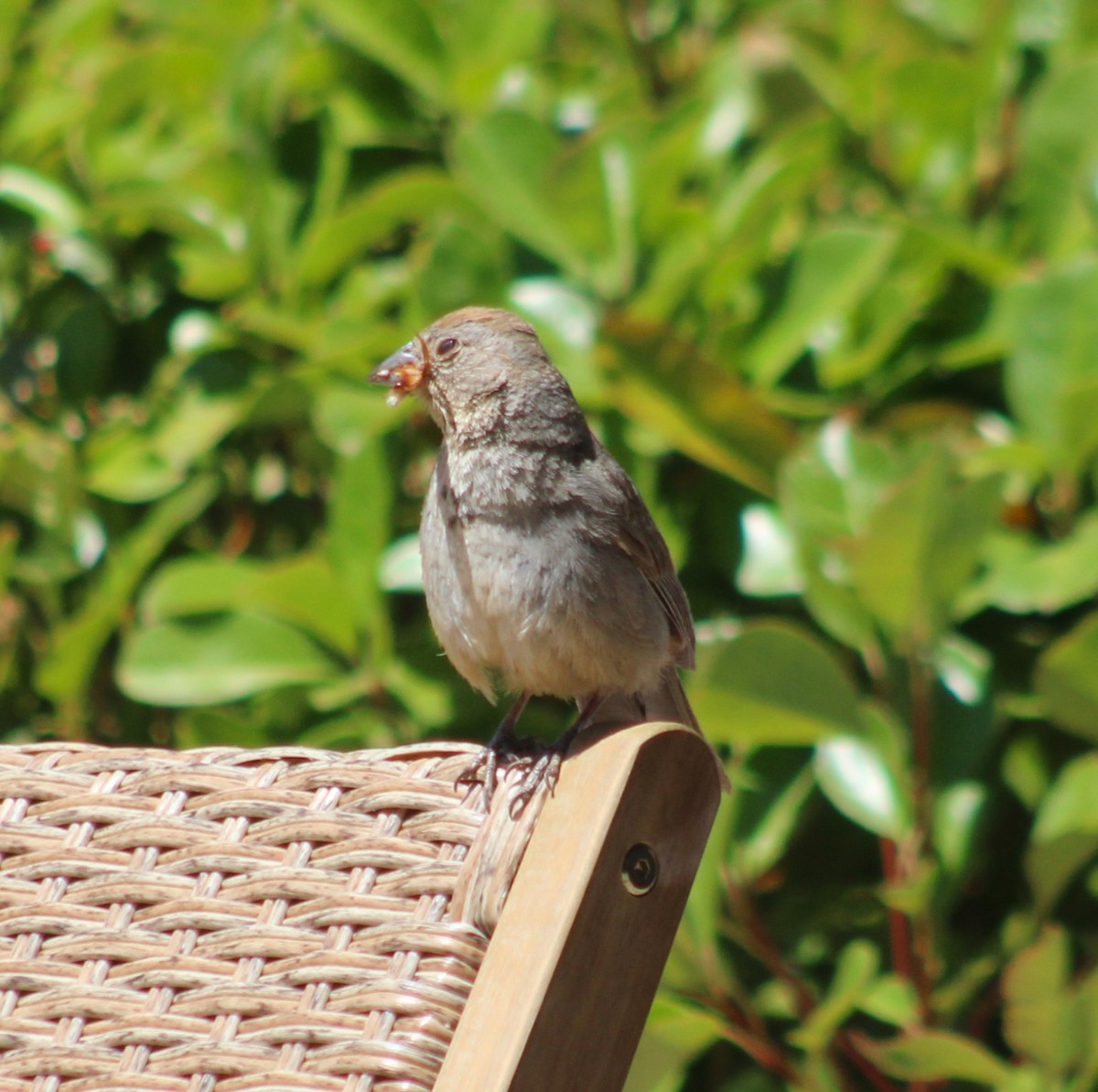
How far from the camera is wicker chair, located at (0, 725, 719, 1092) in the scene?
1675mm

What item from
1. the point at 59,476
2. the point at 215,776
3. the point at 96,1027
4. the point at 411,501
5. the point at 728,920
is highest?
the point at 411,501

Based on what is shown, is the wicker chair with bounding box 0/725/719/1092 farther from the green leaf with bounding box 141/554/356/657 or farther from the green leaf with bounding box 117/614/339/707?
the green leaf with bounding box 117/614/339/707

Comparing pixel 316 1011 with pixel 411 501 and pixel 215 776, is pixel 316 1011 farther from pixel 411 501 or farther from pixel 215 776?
pixel 411 501

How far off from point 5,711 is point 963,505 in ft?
7.97

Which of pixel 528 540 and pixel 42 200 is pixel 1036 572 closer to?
pixel 528 540

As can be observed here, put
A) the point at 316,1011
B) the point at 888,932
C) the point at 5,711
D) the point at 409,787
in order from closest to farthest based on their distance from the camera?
the point at 316,1011
the point at 409,787
the point at 888,932
the point at 5,711

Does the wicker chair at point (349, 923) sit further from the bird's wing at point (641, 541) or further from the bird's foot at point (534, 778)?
the bird's wing at point (641, 541)

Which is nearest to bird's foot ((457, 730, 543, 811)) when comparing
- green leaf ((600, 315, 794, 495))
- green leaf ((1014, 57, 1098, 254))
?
green leaf ((600, 315, 794, 495))

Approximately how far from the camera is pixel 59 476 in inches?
144

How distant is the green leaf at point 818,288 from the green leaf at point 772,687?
2.32 feet

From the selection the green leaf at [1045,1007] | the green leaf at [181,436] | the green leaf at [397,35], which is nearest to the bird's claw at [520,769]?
the green leaf at [1045,1007]

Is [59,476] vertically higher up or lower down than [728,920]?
higher up

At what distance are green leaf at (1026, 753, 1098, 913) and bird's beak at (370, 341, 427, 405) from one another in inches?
60.9

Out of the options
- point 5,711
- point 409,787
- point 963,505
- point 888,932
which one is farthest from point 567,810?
point 5,711
